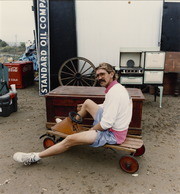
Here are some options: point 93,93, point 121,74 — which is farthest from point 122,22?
point 93,93

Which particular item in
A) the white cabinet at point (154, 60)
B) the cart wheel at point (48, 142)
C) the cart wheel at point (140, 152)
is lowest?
the cart wheel at point (140, 152)

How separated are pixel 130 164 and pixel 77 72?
457 cm

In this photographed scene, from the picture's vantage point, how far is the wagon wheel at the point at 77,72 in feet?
22.7

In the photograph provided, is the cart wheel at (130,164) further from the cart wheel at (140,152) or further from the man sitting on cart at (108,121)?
the cart wheel at (140,152)

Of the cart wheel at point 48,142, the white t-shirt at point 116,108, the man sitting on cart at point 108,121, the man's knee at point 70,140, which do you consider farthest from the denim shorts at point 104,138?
the cart wheel at point 48,142

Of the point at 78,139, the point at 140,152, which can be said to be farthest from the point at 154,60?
the point at 78,139

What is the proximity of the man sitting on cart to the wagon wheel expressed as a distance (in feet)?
13.7

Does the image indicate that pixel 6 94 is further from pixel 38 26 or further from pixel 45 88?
pixel 38 26

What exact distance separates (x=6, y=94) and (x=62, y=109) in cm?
171

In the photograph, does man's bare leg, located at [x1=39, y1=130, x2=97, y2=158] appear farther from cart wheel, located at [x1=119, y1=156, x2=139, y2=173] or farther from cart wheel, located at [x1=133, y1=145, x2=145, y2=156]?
cart wheel, located at [x1=133, y1=145, x2=145, y2=156]

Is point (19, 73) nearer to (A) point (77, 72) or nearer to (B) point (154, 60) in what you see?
(A) point (77, 72)

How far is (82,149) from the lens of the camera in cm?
352

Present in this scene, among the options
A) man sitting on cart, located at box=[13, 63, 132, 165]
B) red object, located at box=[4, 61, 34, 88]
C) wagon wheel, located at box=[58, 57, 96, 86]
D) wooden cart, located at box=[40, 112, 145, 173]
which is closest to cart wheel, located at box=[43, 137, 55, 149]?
wooden cart, located at box=[40, 112, 145, 173]

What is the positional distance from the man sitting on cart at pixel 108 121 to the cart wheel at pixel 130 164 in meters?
0.23
